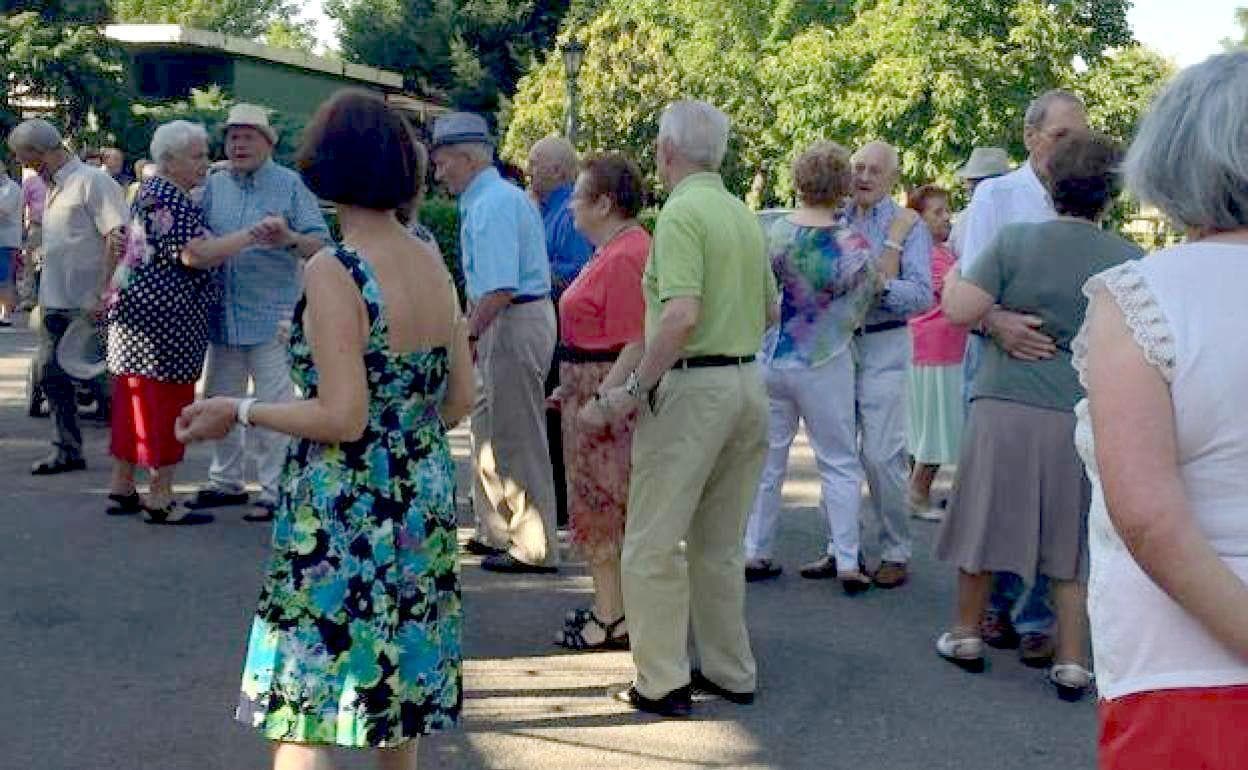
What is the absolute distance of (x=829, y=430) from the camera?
7.19m

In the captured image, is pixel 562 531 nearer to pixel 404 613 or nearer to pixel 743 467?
pixel 743 467

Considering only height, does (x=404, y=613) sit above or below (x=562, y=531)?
above

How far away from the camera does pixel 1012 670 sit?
20.4 feet

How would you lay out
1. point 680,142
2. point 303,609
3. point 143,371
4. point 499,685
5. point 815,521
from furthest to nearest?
point 815,521 < point 143,371 < point 499,685 < point 680,142 < point 303,609

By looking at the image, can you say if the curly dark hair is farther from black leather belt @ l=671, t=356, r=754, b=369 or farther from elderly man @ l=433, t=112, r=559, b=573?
elderly man @ l=433, t=112, r=559, b=573

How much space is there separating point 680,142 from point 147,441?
12.6 feet

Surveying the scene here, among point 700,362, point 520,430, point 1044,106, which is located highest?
point 1044,106

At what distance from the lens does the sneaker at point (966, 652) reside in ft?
20.1

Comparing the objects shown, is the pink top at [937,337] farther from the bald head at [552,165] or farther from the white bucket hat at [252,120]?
the white bucket hat at [252,120]

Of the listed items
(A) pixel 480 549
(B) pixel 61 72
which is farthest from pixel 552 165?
(B) pixel 61 72

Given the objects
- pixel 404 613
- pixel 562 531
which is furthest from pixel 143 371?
pixel 404 613

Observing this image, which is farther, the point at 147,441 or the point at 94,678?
the point at 147,441

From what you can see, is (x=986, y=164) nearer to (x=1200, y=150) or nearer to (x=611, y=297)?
(x=611, y=297)

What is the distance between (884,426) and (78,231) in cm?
457
